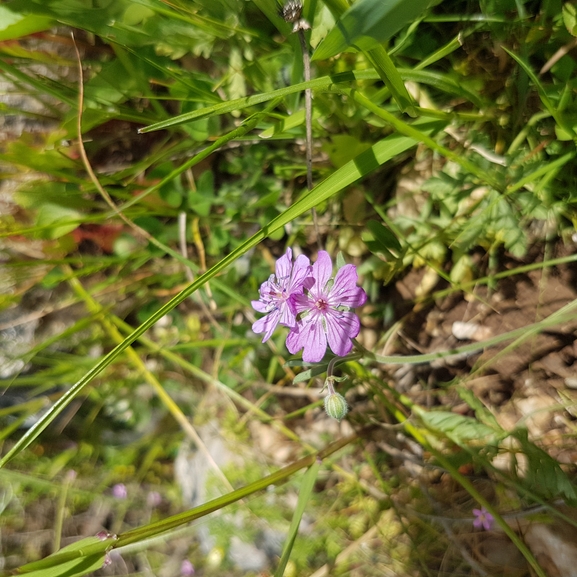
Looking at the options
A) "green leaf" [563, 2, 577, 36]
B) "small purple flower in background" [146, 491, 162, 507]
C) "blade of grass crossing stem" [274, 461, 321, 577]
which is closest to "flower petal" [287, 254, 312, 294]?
"blade of grass crossing stem" [274, 461, 321, 577]

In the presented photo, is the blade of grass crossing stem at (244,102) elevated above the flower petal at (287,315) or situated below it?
above

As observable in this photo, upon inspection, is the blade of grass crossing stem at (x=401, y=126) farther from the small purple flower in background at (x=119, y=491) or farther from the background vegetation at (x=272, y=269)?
the small purple flower in background at (x=119, y=491)

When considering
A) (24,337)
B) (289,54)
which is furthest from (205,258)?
(24,337)

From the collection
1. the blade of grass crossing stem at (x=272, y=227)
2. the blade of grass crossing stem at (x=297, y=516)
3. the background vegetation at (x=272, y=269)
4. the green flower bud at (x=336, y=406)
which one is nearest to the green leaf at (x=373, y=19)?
the background vegetation at (x=272, y=269)

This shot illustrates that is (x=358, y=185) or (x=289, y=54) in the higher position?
(x=289, y=54)

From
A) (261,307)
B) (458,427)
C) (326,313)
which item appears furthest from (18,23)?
(458,427)

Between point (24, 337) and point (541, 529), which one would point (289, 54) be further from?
point (24, 337)

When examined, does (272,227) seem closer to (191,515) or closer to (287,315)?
(287,315)
